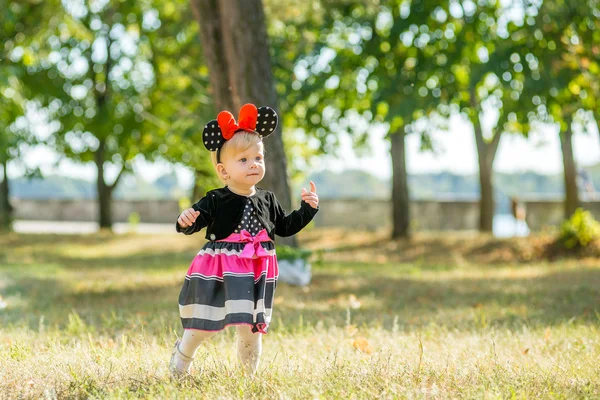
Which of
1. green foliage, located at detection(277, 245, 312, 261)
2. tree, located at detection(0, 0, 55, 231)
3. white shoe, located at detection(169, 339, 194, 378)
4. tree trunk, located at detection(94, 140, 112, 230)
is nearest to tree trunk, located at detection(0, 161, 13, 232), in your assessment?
tree, located at detection(0, 0, 55, 231)

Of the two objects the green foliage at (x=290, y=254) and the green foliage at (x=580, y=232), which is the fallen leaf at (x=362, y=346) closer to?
the green foliage at (x=290, y=254)

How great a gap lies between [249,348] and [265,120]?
54.3 inches

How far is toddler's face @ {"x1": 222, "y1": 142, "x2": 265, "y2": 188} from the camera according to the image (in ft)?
13.8

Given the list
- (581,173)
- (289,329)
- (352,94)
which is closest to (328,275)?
(289,329)

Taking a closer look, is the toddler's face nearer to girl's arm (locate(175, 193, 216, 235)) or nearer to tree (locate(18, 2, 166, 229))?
girl's arm (locate(175, 193, 216, 235))

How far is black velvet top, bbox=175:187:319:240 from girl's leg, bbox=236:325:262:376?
58 centimetres

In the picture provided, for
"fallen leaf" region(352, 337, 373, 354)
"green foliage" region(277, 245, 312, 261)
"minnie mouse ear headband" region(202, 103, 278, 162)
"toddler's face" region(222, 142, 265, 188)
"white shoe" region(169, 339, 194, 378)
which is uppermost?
"minnie mouse ear headband" region(202, 103, 278, 162)

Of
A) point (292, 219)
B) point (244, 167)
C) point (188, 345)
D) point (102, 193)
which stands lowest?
point (188, 345)

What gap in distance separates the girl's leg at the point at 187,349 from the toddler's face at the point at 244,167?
907 millimetres

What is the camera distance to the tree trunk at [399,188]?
19.4 meters

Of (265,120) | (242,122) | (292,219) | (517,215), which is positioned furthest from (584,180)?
(242,122)

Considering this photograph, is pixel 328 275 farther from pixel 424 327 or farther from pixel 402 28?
pixel 402 28

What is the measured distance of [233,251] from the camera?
4094 mm

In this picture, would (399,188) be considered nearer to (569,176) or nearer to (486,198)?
(486,198)
